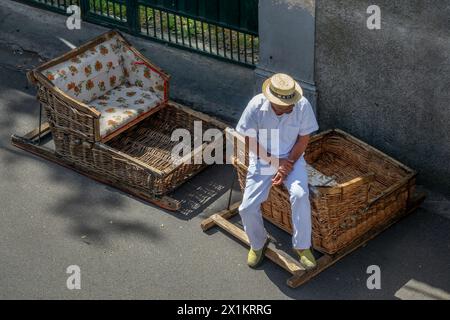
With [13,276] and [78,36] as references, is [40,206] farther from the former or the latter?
[78,36]

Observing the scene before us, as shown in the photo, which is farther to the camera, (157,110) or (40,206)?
(157,110)

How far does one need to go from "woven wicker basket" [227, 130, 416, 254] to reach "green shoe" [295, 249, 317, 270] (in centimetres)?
22

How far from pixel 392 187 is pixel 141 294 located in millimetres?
2429

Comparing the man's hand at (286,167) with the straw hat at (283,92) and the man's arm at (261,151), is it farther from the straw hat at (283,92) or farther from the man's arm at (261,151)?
the straw hat at (283,92)

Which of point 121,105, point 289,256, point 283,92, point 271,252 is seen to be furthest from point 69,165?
point 283,92

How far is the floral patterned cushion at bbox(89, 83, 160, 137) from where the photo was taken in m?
9.70

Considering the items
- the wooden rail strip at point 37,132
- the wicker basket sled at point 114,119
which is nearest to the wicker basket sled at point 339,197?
the wicker basket sled at point 114,119

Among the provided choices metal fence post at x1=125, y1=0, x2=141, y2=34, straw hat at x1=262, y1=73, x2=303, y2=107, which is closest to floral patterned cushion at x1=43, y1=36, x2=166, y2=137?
metal fence post at x1=125, y1=0, x2=141, y2=34

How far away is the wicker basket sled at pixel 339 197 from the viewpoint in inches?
327

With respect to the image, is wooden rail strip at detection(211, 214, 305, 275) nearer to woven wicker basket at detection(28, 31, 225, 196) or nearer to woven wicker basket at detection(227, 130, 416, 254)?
woven wicker basket at detection(227, 130, 416, 254)
